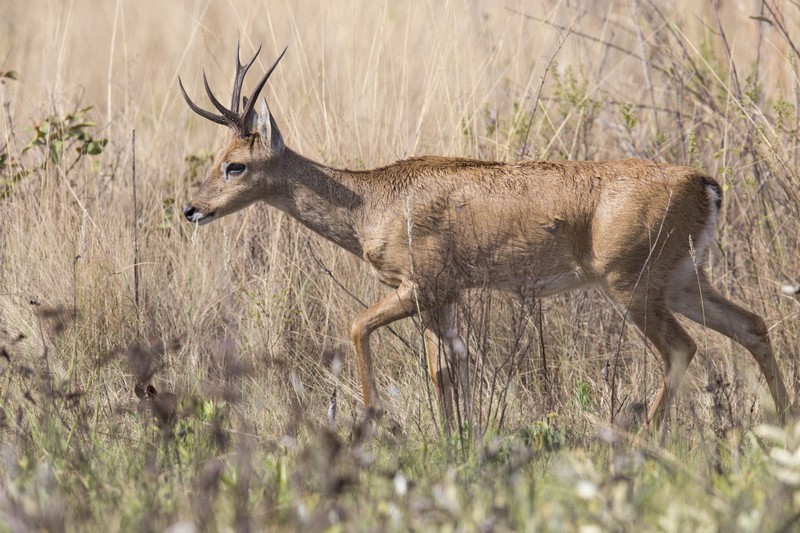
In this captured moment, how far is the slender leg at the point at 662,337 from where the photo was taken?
20.4ft

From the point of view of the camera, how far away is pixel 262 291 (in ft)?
23.8

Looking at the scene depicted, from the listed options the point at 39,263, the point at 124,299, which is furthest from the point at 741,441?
the point at 39,263

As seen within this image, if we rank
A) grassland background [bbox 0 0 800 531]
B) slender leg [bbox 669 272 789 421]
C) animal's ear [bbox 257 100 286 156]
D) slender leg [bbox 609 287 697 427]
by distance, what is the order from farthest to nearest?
animal's ear [bbox 257 100 286 156]
slender leg [bbox 669 272 789 421]
slender leg [bbox 609 287 697 427]
grassland background [bbox 0 0 800 531]

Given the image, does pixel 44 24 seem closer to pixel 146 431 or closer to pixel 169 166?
pixel 169 166

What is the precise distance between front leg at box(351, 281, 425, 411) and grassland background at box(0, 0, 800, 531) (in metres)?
0.22

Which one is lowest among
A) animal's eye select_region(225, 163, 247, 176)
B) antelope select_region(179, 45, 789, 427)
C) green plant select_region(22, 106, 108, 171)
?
antelope select_region(179, 45, 789, 427)

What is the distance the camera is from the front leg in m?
6.27

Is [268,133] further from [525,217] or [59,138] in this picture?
[59,138]

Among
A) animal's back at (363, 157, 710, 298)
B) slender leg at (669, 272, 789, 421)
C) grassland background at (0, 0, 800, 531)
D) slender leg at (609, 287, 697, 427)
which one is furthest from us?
slender leg at (669, 272, 789, 421)

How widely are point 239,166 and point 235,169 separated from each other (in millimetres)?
30

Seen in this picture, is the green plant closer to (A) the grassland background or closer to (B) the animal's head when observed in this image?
(A) the grassland background

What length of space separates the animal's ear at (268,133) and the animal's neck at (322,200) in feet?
0.28

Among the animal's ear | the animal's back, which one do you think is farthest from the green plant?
the animal's back

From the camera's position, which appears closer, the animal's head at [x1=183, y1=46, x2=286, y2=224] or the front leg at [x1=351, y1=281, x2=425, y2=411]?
the front leg at [x1=351, y1=281, x2=425, y2=411]
